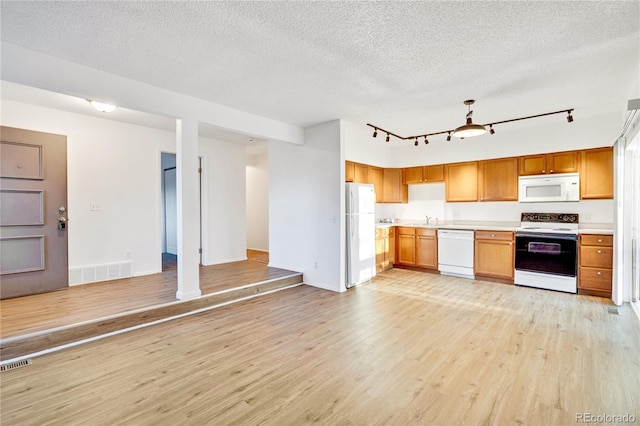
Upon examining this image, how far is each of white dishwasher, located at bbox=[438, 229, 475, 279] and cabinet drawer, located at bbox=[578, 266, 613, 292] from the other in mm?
1483

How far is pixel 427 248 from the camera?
5906 millimetres

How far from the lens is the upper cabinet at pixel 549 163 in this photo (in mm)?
4801

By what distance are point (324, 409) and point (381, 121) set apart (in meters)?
4.04

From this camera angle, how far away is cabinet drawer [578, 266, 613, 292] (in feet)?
14.0

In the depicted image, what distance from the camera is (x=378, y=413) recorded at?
1.95 m

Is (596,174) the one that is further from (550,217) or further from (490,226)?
(490,226)

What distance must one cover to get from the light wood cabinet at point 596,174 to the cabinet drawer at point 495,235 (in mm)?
1165

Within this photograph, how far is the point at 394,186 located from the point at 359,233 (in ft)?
6.94

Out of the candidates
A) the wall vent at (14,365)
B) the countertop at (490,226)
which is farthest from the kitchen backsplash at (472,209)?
the wall vent at (14,365)

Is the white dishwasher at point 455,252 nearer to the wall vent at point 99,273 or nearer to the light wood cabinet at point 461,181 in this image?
the light wood cabinet at point 461,181

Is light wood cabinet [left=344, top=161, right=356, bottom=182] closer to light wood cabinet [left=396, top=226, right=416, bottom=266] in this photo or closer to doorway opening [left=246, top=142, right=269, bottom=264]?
light wood cabinet [left=396, top=226, right=416, bottom=266]

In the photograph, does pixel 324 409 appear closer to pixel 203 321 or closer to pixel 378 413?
pixel 378 413

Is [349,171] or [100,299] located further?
[349,171]

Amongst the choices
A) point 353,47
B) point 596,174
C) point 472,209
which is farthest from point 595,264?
point 353,47
